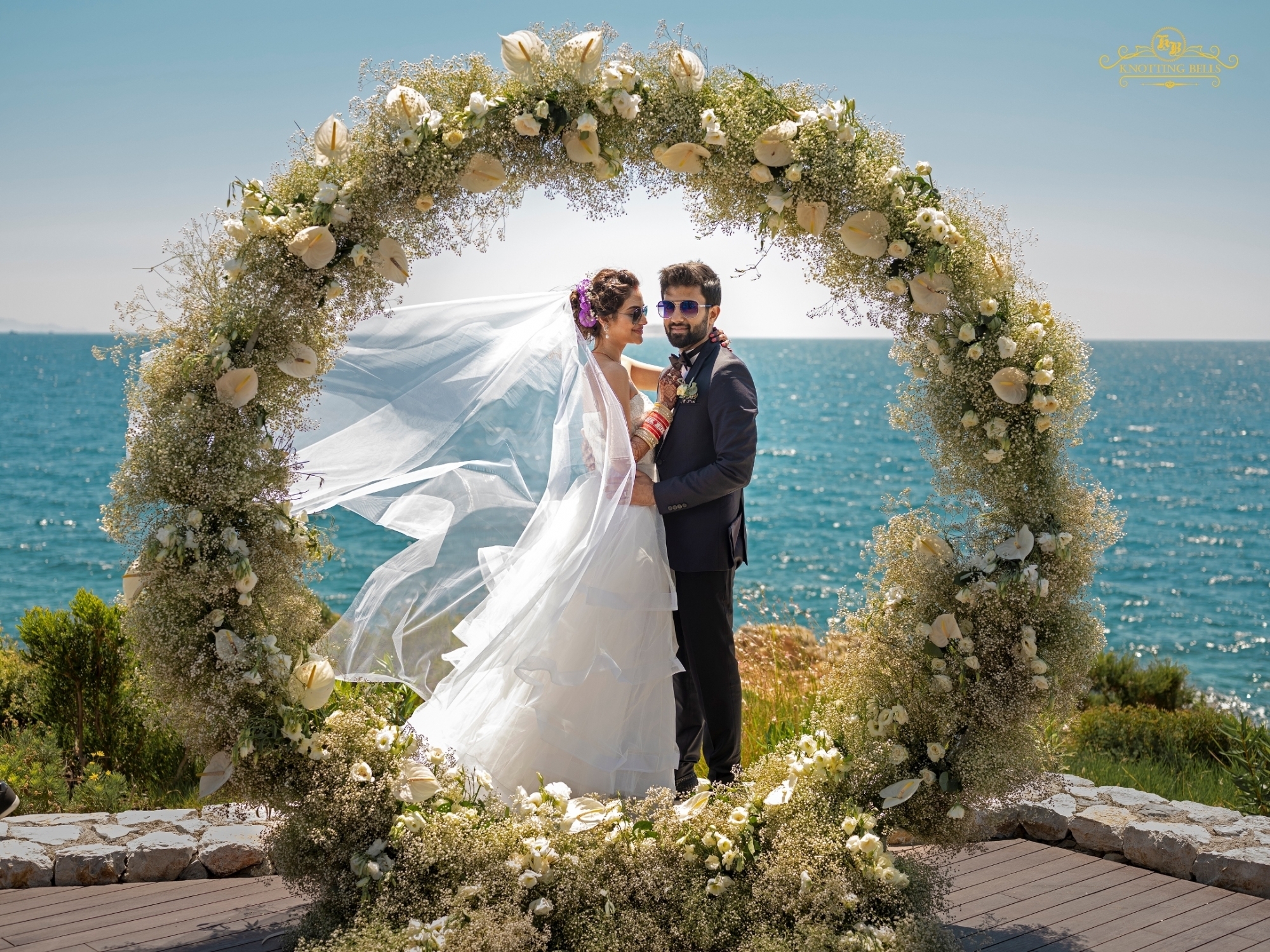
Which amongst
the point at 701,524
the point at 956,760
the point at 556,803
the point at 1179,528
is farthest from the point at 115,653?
the point at 1179,528

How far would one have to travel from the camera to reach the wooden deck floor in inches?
152

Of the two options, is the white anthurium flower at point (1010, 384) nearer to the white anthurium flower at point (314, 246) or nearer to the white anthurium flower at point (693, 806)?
the white anthurium flower at point (693, 806)

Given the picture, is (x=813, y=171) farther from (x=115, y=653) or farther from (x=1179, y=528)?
(x=1179, y=528)

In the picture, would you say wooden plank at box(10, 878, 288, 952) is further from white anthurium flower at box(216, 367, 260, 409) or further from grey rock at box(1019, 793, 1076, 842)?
grey rock at box(1019, 793, 1076, 842)

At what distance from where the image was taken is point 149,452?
12.3ft

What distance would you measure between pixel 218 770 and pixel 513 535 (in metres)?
1.50

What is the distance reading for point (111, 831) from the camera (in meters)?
4.61

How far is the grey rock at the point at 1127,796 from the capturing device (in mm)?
4969

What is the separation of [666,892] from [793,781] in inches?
26.5

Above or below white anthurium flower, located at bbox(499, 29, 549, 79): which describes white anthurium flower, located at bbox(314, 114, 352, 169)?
below

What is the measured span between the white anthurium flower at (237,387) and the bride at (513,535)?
1.69ft

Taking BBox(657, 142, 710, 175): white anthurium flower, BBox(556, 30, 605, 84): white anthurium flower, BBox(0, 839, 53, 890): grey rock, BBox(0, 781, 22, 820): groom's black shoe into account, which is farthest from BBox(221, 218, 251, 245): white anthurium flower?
BBox(0, 839, 53, 890): grey rock

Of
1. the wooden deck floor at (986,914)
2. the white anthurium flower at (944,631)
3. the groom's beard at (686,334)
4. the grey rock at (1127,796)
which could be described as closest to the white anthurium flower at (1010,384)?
the white anthurium flower at (944,631)

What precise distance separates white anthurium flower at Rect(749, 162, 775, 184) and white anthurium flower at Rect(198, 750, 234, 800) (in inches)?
119
